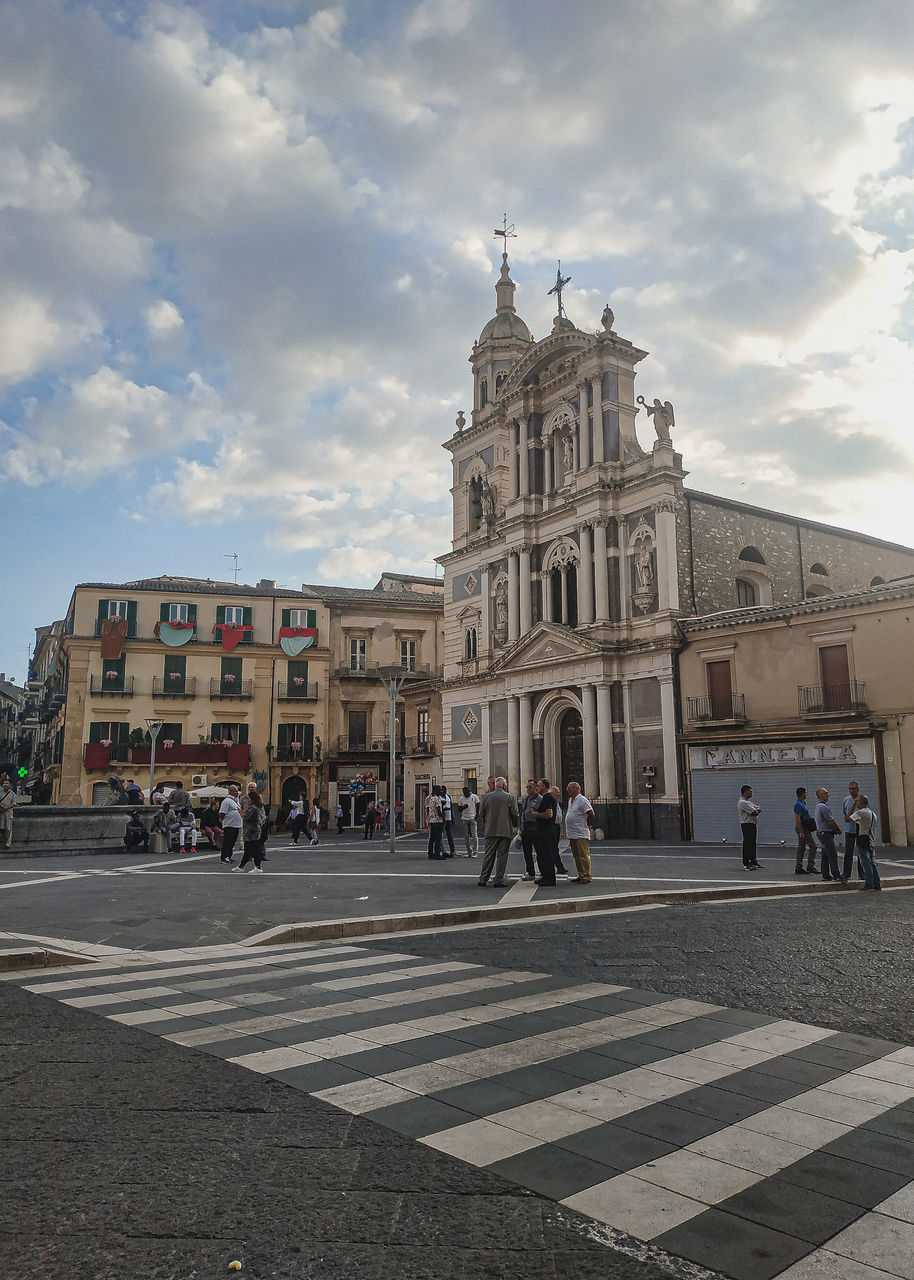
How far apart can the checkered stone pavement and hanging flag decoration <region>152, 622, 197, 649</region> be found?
44.3m

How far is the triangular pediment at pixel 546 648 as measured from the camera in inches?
1449

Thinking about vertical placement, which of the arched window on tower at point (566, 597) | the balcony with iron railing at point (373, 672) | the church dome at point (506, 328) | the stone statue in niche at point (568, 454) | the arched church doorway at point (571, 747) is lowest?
the arched church doorway at point (571, 747)

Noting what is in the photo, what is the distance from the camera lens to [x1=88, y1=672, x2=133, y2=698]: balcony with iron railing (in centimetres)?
4928

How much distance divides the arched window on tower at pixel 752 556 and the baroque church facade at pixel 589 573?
0.11m

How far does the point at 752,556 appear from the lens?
38.8 meters

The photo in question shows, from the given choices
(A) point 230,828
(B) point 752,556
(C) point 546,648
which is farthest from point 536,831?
(B) point 752,556

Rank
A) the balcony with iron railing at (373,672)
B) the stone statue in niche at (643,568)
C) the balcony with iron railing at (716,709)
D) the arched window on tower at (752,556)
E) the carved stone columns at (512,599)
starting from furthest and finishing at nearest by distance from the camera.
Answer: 1. the balcony with iron railing at (373,672)
2. the carved stone columns at (512,599)
3. the arched window on tower at (752,556)
4. the stone statue in niche at (643,568)
5. the balcony with iron railing at (716,709)

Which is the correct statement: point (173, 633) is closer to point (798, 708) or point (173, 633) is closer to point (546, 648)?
point (546, 648)

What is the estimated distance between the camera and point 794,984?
23.8 ft

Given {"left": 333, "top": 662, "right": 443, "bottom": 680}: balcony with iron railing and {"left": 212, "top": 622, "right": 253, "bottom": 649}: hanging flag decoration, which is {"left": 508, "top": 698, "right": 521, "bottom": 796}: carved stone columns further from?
{"left": 212, "top": 622, "right": 253, "bottom": 649}: hanging flag decoration

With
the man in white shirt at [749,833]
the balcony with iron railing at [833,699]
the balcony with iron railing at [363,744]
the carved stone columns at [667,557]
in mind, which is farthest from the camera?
the balcony with iron railing at [363,744]

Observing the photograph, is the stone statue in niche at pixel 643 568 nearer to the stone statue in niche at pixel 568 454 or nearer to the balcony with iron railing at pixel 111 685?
the stone statue in niche at pixel 568 454

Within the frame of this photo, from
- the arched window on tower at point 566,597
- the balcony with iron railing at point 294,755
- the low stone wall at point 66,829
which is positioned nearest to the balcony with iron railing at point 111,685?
the balcony with iron railing at point 294,755

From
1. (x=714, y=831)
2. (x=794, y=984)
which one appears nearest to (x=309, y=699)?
(x=714, y=831)
